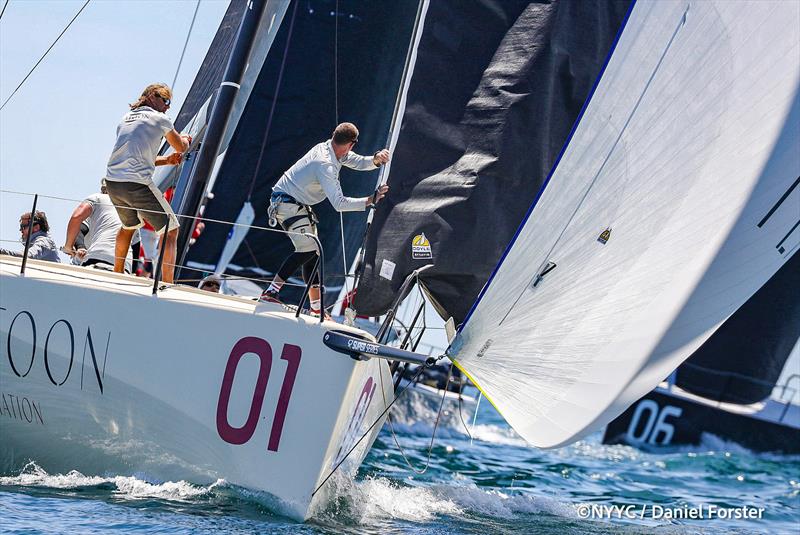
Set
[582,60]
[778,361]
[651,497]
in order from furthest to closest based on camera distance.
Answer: [778,361]
[651,497]
[582,60]

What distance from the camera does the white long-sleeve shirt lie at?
5.82m

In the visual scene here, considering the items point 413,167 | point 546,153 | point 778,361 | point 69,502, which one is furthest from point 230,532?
point 778,361

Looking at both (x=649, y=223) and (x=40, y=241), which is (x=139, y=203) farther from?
(x=649, y=223)

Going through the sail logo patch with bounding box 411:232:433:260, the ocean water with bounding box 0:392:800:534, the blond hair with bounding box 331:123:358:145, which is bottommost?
the ocean water with bounding box 0:392:800:534

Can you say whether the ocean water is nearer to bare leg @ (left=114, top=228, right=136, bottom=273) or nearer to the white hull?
the white hull

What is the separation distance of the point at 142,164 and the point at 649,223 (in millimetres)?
2899

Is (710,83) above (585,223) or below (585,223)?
above

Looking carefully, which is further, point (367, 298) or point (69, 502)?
point (367, 298)

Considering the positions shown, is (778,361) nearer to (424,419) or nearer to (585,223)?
(424,419)

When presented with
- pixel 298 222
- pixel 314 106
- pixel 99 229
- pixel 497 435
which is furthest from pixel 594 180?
pixel 497 435

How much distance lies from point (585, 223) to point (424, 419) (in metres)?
9.03

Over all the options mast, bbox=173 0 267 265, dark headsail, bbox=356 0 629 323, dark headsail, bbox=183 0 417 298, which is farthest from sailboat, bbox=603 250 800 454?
mast, bbox=173 0 267 265

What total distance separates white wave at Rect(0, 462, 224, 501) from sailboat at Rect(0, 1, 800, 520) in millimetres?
69

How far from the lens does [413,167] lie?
6.68m
